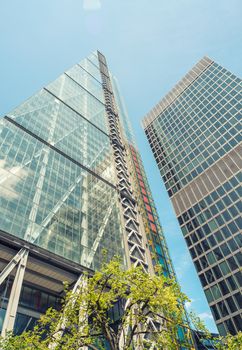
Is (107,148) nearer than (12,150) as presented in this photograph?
No

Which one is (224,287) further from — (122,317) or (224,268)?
(122,317)

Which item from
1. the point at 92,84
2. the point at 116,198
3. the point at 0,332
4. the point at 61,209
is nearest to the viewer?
the point at 0,332

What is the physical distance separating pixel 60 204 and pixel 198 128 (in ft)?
170

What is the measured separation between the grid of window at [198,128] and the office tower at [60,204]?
13.1 m

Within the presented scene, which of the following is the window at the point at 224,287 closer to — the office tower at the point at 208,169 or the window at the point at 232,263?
Answer: the office tower at the point at 208,169

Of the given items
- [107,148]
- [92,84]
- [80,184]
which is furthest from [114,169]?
[92,84]

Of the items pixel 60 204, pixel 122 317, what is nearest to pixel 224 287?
pixel 60 204

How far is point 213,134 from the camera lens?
66312 mm

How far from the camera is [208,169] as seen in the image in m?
62.3

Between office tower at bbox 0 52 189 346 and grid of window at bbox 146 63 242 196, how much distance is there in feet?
43.0

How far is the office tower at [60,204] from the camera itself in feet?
79.2

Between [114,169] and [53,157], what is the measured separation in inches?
638

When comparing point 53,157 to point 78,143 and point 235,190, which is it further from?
point 235,190

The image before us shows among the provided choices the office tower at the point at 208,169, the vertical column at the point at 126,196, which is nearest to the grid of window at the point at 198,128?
the office tower at the point at 208,169
